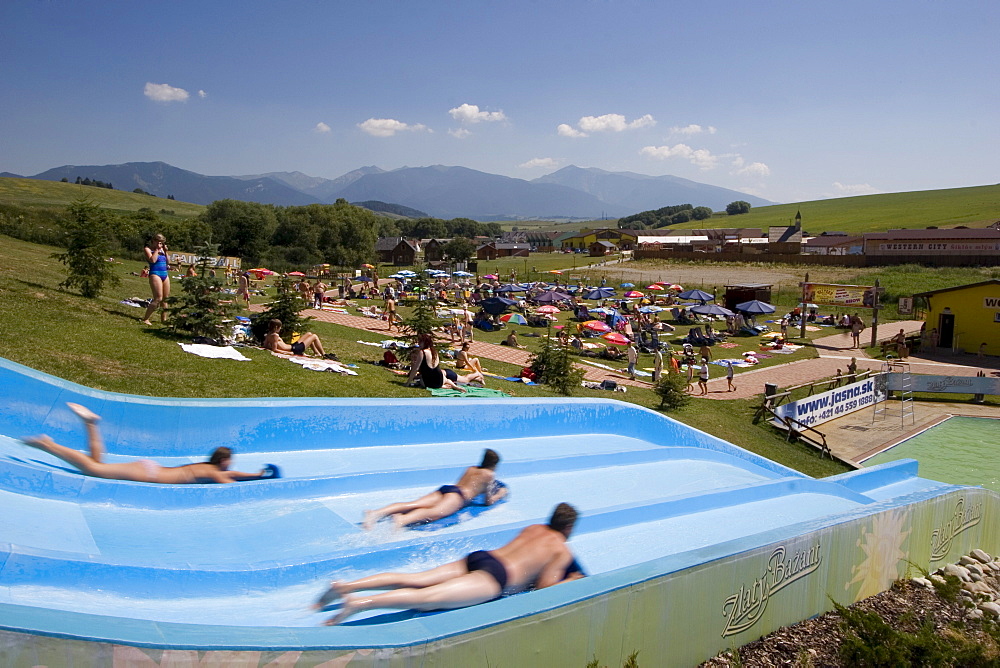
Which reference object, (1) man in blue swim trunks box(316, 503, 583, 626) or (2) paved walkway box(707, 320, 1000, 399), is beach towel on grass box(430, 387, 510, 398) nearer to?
(1) man in blue swim trunks box(316, 503, 583, 626)

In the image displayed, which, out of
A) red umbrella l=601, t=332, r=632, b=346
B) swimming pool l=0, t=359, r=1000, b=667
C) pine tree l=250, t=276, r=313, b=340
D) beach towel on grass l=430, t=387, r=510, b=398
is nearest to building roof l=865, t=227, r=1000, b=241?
red umbrella l=601, t=332, r=632, b=346

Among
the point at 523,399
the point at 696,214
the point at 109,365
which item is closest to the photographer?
the point at 109,365

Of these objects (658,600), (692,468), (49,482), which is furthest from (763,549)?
(49,482)

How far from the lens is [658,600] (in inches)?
193

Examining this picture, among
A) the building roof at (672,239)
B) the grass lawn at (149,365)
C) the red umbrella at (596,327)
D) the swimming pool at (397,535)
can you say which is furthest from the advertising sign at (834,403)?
the building roof at (672,239)

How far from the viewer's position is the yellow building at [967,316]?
81.0ft

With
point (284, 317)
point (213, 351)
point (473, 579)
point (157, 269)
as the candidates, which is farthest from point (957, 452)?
point (157, 269)

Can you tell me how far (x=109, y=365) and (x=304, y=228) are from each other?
186 ft

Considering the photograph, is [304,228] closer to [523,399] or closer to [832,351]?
[832,351]

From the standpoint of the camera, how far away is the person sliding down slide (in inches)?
260

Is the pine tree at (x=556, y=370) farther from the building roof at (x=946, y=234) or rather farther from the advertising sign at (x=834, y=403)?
the building roof at (x=946, y=234)

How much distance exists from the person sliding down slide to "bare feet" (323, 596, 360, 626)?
2686mm

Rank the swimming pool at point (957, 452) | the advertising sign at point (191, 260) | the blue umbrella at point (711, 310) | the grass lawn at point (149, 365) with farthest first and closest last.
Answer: the blue umbrella at point (711, 310), the swimming pool at point (957, 452), the advertising sign at point (191, 260), the grass lawn at point (149, 365)

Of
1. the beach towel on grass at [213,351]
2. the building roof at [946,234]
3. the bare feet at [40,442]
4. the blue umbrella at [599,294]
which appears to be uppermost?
the building roof at [946,234]
